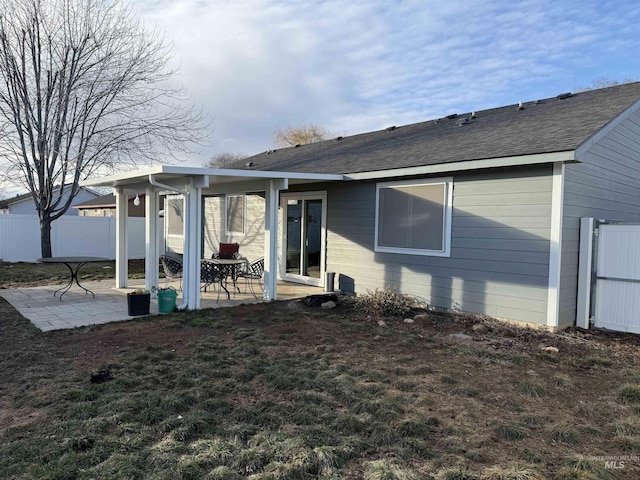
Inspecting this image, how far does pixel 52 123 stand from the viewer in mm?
13234

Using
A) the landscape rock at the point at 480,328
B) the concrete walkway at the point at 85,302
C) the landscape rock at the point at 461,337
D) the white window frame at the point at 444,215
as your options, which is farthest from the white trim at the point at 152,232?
the landscape rock at the point at 480,328

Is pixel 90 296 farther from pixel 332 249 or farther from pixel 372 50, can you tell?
pixel 372 50

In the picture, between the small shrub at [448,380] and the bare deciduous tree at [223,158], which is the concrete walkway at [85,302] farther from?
the bare deciduous tree at [223,158]

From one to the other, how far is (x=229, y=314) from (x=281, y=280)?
3.66 meters

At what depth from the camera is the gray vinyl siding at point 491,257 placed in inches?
227

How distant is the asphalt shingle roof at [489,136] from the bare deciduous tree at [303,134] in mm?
20221

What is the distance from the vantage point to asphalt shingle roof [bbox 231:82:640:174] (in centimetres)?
583

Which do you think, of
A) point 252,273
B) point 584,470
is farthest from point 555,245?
point 252,273

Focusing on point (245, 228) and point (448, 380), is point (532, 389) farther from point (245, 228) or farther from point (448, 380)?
point (245, 228)

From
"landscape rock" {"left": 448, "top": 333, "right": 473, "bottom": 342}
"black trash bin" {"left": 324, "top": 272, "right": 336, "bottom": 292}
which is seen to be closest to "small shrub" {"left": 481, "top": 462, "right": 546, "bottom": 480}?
"landscape rock" {"left": 448, "top": 333, "right": 473, "bottom": 342}

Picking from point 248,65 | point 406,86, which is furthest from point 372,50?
point 248,65

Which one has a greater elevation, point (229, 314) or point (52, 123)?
point (52, 123)

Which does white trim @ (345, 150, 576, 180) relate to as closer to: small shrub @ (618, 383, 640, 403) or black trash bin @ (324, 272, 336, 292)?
black trash bin @ (324, 272, 336, 292)

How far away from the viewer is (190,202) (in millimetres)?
6684
